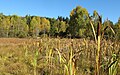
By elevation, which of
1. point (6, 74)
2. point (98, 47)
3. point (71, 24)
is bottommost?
point (6, 74)

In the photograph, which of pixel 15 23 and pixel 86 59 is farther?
pixel 15 23

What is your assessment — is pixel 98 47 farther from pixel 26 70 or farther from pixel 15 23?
pixel 15 23

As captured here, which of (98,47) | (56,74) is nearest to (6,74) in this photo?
(56,74)

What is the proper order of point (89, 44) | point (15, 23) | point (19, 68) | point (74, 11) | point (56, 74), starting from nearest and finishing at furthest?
1. point (56, 74)
2. point (19, 68)
3. point (89, 44)
4. point (74, 11)
5. point (15, 23)

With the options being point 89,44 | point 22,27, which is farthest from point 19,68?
point 22,27

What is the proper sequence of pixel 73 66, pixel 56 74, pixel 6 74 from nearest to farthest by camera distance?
pixel 73 66 → pixel 56 74 → pixel 6 74

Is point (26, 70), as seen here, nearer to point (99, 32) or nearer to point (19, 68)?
point (19, 68)

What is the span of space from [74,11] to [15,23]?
2315 centimetres

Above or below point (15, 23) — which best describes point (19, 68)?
below

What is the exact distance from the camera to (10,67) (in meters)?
7.21

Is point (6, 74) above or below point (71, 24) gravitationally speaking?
below

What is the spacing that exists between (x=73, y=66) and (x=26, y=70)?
4239 millimetres

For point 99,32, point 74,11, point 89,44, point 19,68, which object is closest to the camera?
point 99,32

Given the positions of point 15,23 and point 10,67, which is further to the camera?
point 15,23
